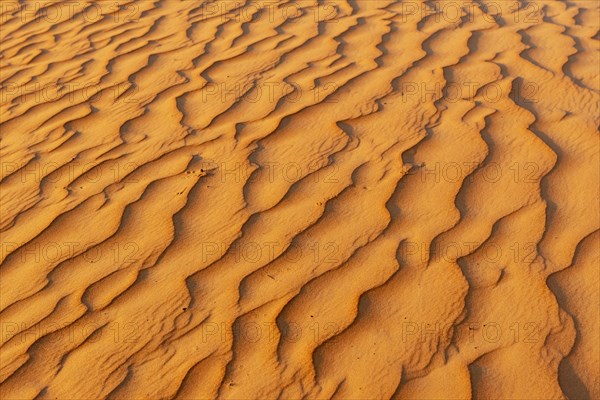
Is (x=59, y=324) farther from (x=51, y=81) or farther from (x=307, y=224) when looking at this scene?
(x=51, y=81)

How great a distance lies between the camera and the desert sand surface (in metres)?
2.56

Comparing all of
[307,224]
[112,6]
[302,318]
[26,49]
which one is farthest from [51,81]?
[302,318]

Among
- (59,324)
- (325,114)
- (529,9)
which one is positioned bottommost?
(529,9)

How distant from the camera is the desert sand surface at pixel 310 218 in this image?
2.56 m

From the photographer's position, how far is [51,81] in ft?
15.9

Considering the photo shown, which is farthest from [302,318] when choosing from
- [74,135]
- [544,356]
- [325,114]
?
[74,135]

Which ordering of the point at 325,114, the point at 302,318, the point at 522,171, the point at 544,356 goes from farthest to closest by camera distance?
the point at 325,114 < the point at 522,171 < the point at 302,318 < the point at 544,356

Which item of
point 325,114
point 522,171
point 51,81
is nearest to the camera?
point 522,171

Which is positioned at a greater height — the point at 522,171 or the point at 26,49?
the point at 26,49

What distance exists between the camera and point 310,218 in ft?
10.5

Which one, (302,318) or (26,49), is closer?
(302,318)

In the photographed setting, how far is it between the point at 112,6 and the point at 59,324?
403cm

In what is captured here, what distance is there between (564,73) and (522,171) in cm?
115

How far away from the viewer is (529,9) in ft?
17.7
